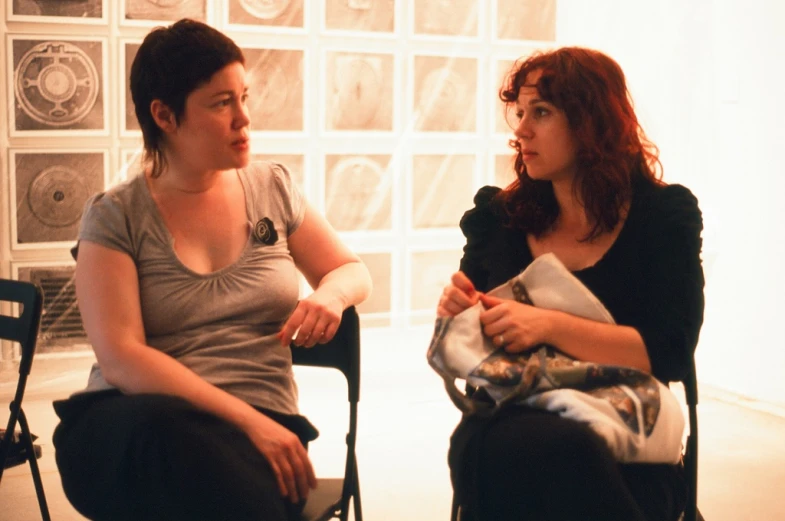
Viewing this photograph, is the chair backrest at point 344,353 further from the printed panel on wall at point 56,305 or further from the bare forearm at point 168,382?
the printed panel on wall at point 56,305

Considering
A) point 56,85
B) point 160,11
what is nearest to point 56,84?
point 56,85

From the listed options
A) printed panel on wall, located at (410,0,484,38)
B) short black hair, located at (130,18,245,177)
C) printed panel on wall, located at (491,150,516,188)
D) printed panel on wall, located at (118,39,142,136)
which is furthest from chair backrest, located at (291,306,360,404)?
printed panel on wall, located at (491,150,516,188)

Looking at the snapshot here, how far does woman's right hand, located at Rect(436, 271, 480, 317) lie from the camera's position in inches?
69.9

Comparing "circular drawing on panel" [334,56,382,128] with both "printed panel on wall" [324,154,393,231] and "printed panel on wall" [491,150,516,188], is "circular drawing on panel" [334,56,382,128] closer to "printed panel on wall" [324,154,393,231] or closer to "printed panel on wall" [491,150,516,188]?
"printed panel on wall" [324,154,393,231]

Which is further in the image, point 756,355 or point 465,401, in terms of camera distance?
point 756,355

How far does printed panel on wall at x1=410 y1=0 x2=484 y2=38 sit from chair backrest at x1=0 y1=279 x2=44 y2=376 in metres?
2.66

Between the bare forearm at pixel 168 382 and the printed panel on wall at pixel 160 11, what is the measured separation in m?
2.49

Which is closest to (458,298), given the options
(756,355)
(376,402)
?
(376,402)

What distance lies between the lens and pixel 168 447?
1600 millimetres

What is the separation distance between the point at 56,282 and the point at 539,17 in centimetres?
247

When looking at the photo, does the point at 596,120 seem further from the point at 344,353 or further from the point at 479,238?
the point at 344,353

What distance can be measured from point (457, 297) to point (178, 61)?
69cm

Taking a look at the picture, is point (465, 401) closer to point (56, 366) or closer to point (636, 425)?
point (636, 425)

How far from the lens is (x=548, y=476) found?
62.3 inches
